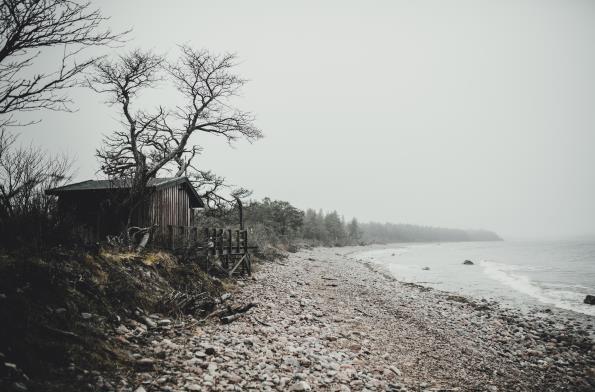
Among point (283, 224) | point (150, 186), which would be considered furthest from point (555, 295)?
point (283, 224)

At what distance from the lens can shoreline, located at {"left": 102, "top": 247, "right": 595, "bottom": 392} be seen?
16.9 ft

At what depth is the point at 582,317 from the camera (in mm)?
14008

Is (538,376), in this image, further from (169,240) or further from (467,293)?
(467,293)

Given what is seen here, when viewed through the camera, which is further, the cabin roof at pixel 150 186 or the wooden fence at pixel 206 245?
the cabin roof at pixel 150 186

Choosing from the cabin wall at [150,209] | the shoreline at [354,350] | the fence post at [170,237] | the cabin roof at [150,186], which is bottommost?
the shoreline at [354,350]

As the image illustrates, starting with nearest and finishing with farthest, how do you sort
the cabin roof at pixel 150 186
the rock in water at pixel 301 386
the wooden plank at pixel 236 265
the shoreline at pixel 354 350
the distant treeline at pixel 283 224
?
the rock in water at pixel 301 386 → the shoreline at pixel 354 350 → the wooden plank at pixel 236 265 → the cabin roof at pixel 150 186 → the distant treeline at pixel 283 224

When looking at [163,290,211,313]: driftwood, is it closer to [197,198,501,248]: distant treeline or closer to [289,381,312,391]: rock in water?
[289,381,312,391]: rock in water

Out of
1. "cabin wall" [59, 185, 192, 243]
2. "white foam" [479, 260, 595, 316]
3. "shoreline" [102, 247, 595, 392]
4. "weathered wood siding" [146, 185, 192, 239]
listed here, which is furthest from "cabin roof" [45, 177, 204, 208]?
"white foam" [479, 260, 595, 316]

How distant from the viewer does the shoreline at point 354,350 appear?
16.9ft

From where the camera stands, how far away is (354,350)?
713 cm

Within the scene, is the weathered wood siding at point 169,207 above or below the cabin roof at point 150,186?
below

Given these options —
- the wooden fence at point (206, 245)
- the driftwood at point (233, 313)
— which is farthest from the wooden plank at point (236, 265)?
the driftwood at point (233, 313)

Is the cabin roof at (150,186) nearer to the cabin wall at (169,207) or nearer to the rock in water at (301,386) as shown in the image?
the cabin wall at (169,207)

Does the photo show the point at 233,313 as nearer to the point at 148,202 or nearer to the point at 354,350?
the point at 354,350
